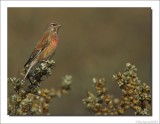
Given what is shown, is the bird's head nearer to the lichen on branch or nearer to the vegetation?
the lichen on branch

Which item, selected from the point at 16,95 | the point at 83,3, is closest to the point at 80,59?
the point at 83,3

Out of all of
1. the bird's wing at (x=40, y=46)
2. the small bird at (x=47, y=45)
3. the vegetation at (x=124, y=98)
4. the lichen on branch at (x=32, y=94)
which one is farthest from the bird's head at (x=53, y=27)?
the vegetation at (x=124, y=98)

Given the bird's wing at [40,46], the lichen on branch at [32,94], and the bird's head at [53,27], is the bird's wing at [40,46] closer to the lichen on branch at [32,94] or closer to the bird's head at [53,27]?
the bird's head at [53,27]

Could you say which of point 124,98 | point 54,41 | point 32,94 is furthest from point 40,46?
point 124,98

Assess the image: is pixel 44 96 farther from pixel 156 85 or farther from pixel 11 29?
pixel 11 29

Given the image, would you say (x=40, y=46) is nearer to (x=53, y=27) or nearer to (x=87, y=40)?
(x=53, y=27)
